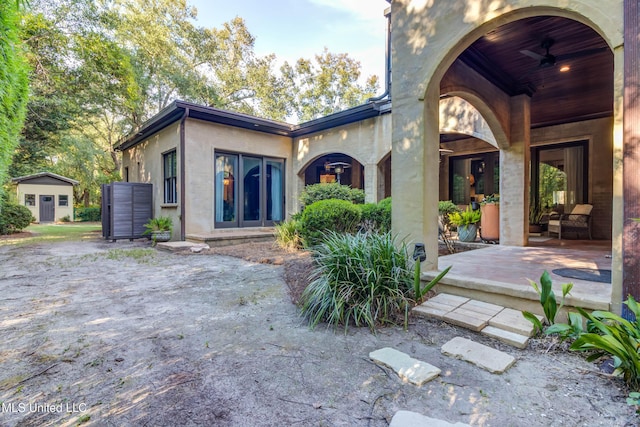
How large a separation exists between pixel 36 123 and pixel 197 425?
13993 millimetres

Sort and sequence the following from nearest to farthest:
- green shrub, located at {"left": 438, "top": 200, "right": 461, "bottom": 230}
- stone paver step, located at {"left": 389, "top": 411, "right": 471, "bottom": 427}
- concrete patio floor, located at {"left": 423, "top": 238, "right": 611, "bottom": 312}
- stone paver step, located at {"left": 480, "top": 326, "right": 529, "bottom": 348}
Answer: stone paver step, located at {"left": 389, "top": 411, "right": 471, "bottom": 427}
stone paver step, located at {"left": 480, "top": 326, "right": 529, "bottom": 348}
concrete patio floor, located at {"left": 423, "top": 238, "right": 611, "bottom": 312}
green shrub, located at {"left": 438, "top": 200, "right": 461, "bottom": 230}

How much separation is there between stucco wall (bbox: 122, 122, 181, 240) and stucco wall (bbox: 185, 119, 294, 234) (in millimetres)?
368

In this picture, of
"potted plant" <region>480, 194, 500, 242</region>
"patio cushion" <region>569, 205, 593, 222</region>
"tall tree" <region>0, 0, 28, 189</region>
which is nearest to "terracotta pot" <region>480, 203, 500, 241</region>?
"potted plant" <region>480, 194, 500, 242</region>

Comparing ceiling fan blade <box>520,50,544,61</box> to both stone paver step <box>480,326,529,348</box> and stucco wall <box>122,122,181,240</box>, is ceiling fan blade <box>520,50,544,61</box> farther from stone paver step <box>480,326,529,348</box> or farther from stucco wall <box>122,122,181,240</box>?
stucco wall <box>122,122,181,240</box>

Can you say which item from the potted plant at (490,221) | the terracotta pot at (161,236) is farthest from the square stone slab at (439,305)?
the terracotta pot at (161,236)

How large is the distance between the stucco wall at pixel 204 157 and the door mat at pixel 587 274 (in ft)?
25.2

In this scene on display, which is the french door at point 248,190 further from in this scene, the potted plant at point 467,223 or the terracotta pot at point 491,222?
the terracotta pot at point 491,222

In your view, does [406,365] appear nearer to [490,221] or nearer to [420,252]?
[420,252]

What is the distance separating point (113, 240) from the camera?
8.83m

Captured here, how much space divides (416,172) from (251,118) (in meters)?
6.56

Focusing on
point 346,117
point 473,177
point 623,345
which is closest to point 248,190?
point 346,117

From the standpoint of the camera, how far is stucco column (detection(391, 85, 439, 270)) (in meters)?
3.41

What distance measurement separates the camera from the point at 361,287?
2.90 metres

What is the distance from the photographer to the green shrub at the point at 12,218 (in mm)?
11149
